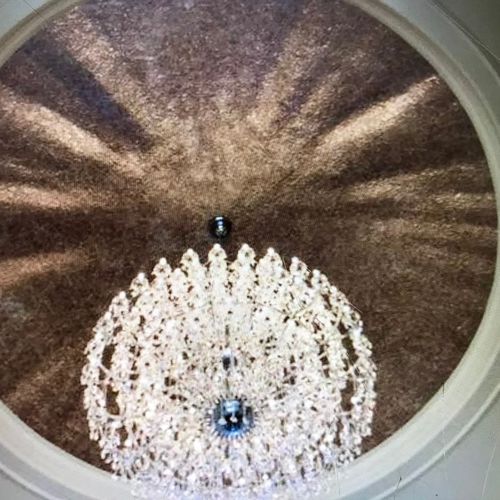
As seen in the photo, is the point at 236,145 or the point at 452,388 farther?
the point at 452,388

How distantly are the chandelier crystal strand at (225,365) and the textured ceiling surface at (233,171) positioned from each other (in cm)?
53

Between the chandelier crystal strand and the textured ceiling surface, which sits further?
the chandelier crystal strand

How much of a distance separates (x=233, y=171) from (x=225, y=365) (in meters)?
1.09

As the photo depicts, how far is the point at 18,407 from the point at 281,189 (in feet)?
7.91

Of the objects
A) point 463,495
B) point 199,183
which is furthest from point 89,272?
point 463,495

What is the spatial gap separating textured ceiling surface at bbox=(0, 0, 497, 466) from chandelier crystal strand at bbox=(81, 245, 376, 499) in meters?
0.53

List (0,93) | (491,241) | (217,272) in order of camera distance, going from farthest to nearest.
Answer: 1. (491,241)
2. (217,272)
3. (0,93)

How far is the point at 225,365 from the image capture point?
18.4ft

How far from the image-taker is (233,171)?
5.85 m

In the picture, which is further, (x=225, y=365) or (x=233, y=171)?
(x=233, y=171)

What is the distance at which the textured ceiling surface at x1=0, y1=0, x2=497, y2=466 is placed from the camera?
5227 mm

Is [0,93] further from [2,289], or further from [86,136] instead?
[2,289]

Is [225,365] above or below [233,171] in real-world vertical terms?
below

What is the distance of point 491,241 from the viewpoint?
629 cm
